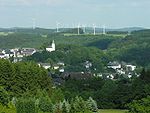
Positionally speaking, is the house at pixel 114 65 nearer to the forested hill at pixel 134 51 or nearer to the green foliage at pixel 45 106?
the forested hill at pixel 134 51

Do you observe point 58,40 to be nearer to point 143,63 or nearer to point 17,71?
point 143,63

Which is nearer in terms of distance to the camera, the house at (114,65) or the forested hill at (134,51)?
the house at (114,65)

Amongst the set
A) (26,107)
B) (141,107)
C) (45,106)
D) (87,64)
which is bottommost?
(87,64)

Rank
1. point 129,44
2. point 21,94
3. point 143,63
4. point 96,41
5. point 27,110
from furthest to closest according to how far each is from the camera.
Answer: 1. point 96,41
2. point 129,44
3. point 143,63
4. point 21,94
5. point 27,110

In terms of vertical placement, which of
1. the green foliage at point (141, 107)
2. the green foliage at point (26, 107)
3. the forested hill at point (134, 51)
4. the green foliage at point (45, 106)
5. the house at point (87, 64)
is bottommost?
the house at point (87, 64)

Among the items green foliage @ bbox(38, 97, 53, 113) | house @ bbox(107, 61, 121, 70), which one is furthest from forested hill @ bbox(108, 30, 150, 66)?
green foliage @ bbox(38, 97, 53, 113)

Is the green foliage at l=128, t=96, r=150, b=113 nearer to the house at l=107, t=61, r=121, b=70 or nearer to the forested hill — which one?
the house at l=107, t=61, r=121, b=70

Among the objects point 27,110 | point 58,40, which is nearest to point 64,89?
point 27,110

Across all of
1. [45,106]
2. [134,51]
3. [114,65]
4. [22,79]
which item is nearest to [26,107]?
[45,106]

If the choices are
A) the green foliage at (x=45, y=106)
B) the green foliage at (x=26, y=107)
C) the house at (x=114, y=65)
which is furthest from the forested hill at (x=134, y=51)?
the green foliage at (x=26, y=107)

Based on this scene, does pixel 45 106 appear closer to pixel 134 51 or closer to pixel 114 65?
pixel 114 65

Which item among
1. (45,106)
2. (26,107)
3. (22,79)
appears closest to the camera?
(26,107)
